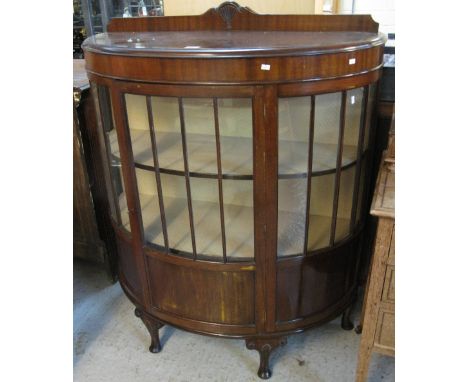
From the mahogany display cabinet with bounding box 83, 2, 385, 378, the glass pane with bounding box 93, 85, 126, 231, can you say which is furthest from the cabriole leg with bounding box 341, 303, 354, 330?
the glass pane with bounding box 93, 85, 126, 231

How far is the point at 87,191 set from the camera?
1363 mm

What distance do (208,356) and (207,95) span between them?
79 cm

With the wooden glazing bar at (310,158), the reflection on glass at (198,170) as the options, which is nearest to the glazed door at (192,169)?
the reflection on glass at (198,170)

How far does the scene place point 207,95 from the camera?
0.80 metres

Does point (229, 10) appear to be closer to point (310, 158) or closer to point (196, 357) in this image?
point (310, 158)

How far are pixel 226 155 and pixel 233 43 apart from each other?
0.23m

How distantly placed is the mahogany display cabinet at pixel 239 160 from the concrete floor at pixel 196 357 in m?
0.09

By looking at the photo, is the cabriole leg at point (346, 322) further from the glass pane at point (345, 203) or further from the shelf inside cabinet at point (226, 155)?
the shelf inside cabinet at point (226, 155)

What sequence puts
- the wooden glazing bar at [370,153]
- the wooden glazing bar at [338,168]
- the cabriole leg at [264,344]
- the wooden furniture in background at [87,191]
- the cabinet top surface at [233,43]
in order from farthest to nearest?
the wooden furniture in background at [87,191]
the cabriole leg at [264,344]
the wooden glazing bar at [370,153]
the wooden glazing bar at [338,168]
the cabinet top surface at [233,43]

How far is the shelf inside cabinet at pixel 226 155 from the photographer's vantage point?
0.88m

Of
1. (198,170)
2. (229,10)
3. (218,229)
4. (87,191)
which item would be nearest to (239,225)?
(218,229)

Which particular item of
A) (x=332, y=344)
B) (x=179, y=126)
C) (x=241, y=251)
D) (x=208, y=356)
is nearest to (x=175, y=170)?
(x=179, y=126)

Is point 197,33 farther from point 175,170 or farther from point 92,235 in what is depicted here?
point 92,235

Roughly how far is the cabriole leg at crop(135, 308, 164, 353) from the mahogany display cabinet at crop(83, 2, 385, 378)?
1 cm
